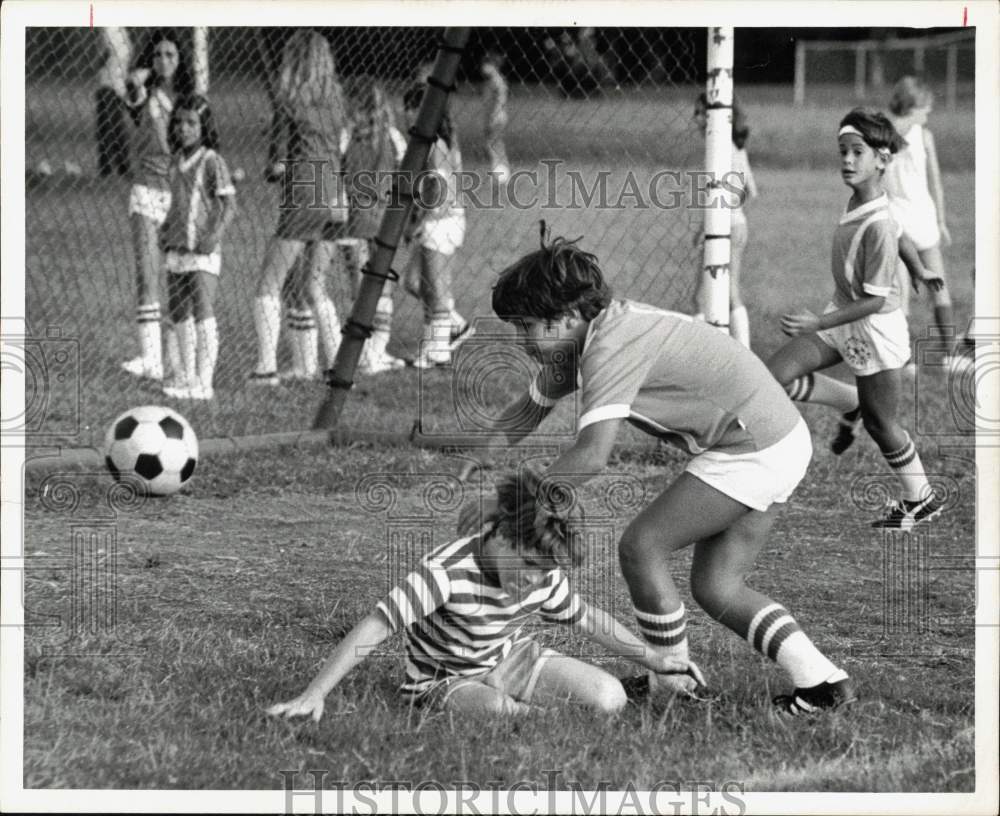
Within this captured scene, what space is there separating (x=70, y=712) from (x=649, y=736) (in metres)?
1.48

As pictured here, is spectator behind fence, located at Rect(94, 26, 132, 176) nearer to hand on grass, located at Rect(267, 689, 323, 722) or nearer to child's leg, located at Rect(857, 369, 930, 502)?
child's leg, located at Rect(857, 369, 930, 502)

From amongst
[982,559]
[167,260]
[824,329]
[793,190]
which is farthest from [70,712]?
[793,190]

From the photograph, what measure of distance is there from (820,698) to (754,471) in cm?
62

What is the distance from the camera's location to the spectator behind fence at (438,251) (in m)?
8.57

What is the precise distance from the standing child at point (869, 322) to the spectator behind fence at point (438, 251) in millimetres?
A: 2899

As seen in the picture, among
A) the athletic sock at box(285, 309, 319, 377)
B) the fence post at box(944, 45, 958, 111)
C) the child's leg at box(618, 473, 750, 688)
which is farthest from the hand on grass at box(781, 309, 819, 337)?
the fence post at box(944, 45, 958, 111)

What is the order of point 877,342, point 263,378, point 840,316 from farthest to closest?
1. point 263,378
2. point 877,342
3. point 840,316

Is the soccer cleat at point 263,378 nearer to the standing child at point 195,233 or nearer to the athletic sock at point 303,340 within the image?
the athletic sock at point 303,340

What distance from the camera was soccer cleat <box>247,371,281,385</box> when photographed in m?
8.30

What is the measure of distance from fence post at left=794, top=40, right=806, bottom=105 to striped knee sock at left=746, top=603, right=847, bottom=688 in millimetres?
28773

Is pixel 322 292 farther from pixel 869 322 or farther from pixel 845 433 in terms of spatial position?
pixel 869 322

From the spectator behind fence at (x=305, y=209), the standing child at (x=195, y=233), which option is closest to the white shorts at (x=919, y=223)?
the spectator behind fence at (x=305, y=209)

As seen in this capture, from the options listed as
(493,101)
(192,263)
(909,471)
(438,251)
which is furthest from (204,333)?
(909,471)

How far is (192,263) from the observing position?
8086 millimetres
